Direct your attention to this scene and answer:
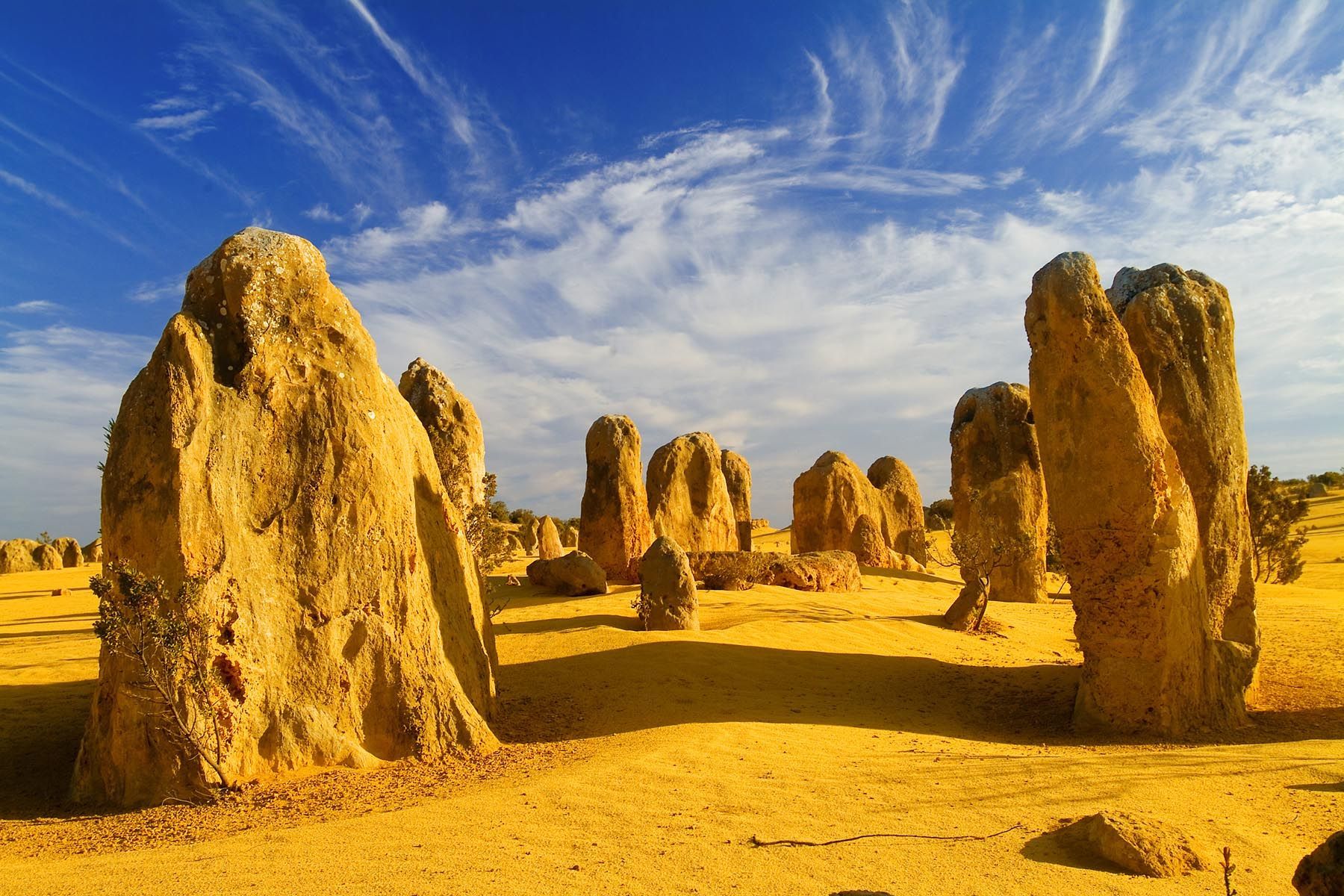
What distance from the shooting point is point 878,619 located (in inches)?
551

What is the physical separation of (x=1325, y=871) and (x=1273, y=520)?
66.5 feet

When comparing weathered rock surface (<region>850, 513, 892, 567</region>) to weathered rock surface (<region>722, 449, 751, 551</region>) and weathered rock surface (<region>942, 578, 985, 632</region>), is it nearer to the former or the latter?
weathered rock surface (<region>722, 449, 751, 551</region>)

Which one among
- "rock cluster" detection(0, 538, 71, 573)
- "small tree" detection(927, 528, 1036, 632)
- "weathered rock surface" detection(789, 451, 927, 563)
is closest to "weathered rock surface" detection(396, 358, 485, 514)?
"small tree" detection(927, 528, 1036, 632)

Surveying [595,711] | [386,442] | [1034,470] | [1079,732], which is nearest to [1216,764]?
[1079,732]

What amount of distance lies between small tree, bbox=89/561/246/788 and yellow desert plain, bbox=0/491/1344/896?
0.46 m

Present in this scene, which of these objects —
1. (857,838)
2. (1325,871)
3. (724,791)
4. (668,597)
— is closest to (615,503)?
(668,597)

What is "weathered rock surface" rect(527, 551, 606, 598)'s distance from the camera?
662 inches

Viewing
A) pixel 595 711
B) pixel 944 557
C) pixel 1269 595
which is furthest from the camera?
pixel 944 557

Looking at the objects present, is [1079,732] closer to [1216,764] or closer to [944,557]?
[1216,764]

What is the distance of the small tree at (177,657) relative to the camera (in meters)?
5.84

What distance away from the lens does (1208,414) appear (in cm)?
936

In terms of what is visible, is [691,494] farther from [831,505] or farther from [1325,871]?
[1325,871]

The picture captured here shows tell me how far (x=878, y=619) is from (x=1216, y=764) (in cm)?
767

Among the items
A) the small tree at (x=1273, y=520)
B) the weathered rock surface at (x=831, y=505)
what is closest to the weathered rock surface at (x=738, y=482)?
the weathered rock surface at (x=831, y=505)
